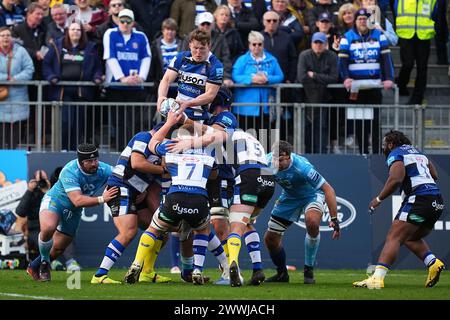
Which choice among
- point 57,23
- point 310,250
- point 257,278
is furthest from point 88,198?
point 57,23

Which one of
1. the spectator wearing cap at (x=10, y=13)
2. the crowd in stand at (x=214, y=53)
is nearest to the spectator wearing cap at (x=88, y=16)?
the crowd in stand at (x=214, y=53)

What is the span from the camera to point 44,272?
17.0 meters

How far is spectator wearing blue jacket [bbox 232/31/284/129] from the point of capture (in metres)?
21.6

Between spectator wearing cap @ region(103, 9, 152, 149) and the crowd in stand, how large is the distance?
0.02 metres

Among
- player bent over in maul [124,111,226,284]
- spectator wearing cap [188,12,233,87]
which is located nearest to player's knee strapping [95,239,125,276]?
player bent over in maul [124,111,226,284]

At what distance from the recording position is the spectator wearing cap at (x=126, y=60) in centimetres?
2156

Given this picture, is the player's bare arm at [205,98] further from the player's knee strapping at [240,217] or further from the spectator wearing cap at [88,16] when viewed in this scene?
the spectator wearing cap at [88,16]

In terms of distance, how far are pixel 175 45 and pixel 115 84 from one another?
1.37 metres

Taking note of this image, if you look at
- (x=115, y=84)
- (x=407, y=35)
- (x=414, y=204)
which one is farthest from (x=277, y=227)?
(x=407, y=35)

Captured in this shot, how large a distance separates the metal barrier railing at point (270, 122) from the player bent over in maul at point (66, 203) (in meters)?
4.24

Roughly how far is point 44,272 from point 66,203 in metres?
1.09

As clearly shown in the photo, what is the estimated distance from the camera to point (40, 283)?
1627cm
